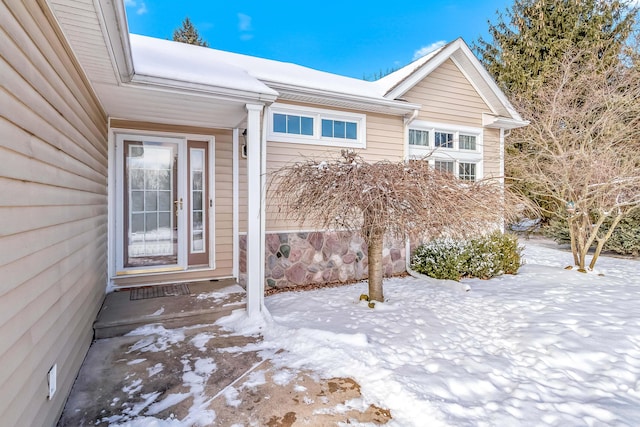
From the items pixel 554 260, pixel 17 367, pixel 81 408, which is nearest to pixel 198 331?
pixel 81 408

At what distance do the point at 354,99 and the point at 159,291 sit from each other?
426 cm

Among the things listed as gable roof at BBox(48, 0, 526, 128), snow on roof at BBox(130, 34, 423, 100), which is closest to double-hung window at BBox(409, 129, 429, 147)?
gable roof at BBox(48, 0, 526, 128)

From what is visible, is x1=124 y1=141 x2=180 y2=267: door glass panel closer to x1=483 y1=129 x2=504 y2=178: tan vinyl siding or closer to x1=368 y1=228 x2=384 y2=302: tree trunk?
x1=368 y1=228 x2=384 y2=302: tree trunk

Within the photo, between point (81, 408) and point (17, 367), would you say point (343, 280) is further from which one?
point (17, 367)

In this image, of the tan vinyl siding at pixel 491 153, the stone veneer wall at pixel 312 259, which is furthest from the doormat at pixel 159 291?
the tan vinyl siding at pixel 491 153

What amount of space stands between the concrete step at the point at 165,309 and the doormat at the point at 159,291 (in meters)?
0.03

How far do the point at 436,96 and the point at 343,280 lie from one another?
4271 mm

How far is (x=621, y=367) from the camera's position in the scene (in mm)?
2943

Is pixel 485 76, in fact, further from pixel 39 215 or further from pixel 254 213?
pixel 39 215

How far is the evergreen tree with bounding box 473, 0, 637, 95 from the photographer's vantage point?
12438 mm

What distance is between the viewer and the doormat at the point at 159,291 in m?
4.30

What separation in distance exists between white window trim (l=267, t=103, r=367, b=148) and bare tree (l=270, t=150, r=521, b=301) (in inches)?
68.5

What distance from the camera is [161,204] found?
16.5 feet

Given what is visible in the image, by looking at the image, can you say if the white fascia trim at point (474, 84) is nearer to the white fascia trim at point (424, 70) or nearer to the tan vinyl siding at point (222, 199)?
the white fascia trim at point (424, 70)
